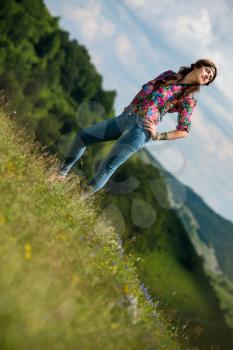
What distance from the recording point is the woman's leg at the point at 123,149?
30.8 ft

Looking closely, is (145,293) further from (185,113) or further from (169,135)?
(185,113)

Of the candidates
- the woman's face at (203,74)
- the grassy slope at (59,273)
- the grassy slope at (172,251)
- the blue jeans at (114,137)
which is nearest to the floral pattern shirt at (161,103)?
the blue jeans at (114,137)

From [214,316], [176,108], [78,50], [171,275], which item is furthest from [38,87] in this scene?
[176,108]

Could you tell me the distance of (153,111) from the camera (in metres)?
9.47

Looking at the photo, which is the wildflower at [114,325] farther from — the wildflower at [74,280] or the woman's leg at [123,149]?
the woman's leg at [123,149]

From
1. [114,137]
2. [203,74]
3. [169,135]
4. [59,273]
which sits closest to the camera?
[59,273]

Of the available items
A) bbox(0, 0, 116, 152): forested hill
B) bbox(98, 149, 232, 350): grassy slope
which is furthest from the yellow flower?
bbox(98, 149, 232, 350): grassy slope

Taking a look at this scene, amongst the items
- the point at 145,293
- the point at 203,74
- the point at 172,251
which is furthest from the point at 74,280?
the point at 172,251

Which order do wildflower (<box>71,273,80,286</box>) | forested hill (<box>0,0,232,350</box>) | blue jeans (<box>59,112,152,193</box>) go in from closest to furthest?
1. wildflower (<box>71,273,80,286</box>)
2. forested hill (<box>0,0,232,350</box>)
3. blue jeans (<box>59,112,152,193</box>)

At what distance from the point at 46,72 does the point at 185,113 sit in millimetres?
135482

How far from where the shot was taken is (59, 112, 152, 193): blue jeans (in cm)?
941

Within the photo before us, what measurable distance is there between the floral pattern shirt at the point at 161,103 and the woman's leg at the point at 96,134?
1.06 ft

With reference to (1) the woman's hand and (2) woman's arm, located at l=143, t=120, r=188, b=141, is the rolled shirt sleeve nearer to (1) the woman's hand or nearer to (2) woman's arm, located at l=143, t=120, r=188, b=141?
(2) woman's arm, located at l=143, t=120, r=188, b=141

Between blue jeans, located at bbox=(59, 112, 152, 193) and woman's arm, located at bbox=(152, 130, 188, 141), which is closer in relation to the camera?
blue jeans, located at bbox=(59, 112, 152, 193)
